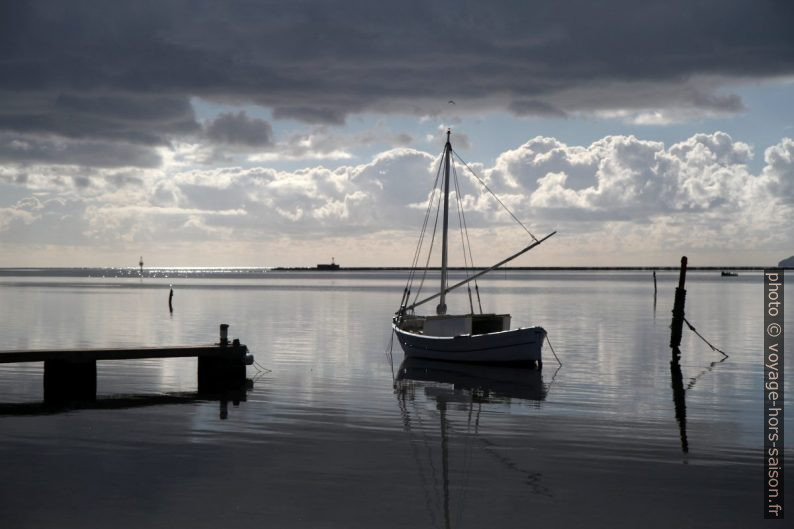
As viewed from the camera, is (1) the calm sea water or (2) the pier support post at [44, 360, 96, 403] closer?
(1) the calm sea water

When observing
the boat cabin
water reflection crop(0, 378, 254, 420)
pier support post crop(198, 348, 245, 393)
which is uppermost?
the boat cabin

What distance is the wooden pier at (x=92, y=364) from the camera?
101 ft

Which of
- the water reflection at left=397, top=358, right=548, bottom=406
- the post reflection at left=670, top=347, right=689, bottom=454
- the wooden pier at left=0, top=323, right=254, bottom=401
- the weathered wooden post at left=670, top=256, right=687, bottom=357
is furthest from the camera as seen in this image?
the weathered wooden post at left=670, top=256, right=687, bottom=357

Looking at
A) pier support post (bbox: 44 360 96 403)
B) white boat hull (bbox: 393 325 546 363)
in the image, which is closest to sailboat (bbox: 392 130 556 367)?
white boat hull (bbox: 393 325 546 363)

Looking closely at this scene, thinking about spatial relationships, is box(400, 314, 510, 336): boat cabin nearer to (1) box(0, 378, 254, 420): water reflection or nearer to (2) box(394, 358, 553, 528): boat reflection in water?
(2) box(394, 358, 553, 528): boat reflection in water

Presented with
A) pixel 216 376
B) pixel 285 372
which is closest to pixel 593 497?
pixel 216 376

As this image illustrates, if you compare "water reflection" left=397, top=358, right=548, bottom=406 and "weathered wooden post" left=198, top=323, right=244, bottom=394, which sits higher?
"weathered wooden post" left=198, top=323, right=244, bottom=394

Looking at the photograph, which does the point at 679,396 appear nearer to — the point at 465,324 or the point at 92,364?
the point at 465,324

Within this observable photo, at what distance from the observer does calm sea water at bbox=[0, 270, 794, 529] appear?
16.4 m

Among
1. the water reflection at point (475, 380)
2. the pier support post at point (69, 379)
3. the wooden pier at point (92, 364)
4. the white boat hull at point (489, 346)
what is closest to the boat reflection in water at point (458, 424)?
the water reflection at point (475, 380)

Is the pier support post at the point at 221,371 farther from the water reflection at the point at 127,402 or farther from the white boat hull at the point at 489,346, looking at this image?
the white boat hull at the point at 489,346

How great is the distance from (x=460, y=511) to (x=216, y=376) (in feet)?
64.0

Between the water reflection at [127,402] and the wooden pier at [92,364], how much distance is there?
75 centimetres

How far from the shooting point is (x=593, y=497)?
17.3 m
